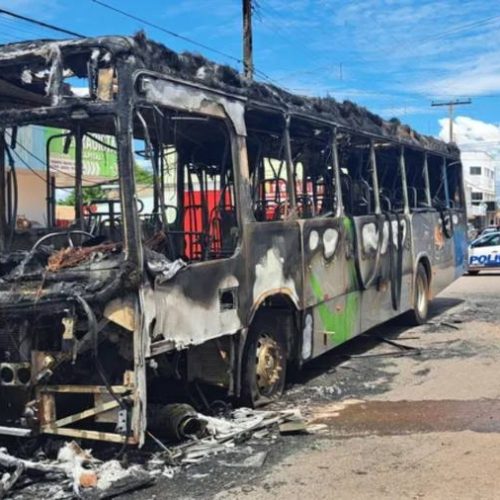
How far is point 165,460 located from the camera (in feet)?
18.5

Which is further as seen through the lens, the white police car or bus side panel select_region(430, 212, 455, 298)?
the white police car

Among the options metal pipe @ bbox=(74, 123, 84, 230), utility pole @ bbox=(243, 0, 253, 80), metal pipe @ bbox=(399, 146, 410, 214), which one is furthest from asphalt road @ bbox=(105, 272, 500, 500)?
utility pole @ bbox=(243, 0, 253, 80)

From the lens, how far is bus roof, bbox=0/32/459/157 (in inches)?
215

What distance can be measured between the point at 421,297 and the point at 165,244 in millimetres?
7665

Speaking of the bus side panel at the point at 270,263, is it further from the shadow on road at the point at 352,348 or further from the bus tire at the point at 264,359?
the shadow on road at the point at 352,348

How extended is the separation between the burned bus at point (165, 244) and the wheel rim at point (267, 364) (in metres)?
0.02

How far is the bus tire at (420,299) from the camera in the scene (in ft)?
41.3

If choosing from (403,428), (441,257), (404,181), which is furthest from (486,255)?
(403,428)

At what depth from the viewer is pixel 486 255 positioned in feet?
78.6

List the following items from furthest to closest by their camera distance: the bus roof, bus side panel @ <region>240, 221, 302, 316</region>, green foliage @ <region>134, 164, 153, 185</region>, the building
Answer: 1. bus side panel @ <region>240, 221, 302, 316</region>
2. the building
3. green foliage @ <region>134, 164, 153, 185</region>
4. the bus roof

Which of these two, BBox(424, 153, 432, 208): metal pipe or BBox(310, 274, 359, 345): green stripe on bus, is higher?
BBox(424, 153, 432, 208): metal pipe

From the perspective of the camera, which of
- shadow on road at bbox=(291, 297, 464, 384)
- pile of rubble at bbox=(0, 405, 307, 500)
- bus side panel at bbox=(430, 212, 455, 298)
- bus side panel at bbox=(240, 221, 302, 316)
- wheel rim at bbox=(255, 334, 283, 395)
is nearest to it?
pile of rubble at bbox=(0, 405, 307, 500)

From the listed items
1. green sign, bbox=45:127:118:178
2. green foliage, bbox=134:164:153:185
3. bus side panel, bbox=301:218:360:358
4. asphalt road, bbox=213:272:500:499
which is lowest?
asphalt road, bbox=213:272:500:499

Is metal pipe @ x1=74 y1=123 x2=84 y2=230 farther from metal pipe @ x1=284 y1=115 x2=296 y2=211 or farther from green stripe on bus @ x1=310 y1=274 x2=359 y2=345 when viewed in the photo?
green stripe on bus @ x1=310 y1=274 x2=359 y2=345
